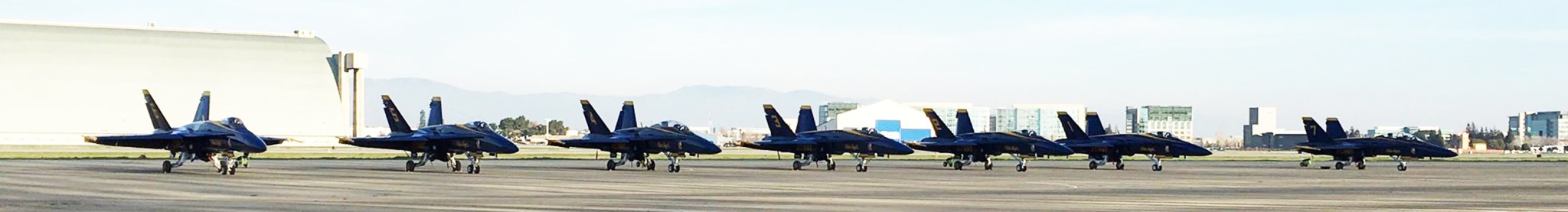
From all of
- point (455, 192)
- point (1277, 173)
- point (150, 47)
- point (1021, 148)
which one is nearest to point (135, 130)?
point (150, 47)

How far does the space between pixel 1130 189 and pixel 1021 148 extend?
26.4 metres

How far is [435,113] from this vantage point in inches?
2202

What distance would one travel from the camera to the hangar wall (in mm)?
150000

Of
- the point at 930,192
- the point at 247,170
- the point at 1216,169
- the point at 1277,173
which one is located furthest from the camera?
the point at 1216,169

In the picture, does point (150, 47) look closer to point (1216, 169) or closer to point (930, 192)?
point (1216, 169)

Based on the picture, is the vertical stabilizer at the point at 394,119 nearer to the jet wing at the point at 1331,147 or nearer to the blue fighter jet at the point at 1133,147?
the blue fighter jet at the point at 1133,147

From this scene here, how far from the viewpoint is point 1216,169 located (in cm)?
5991

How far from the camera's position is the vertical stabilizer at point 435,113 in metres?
55.6

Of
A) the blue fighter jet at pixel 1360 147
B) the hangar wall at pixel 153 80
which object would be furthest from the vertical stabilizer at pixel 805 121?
the hangar wall at pixel 153 80

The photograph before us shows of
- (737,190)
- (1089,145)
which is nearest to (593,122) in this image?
(1089,145)

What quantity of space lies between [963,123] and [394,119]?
839 inches

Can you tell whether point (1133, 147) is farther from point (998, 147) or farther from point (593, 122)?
point (593, 122)

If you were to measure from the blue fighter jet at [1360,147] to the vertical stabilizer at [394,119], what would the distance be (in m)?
32.5

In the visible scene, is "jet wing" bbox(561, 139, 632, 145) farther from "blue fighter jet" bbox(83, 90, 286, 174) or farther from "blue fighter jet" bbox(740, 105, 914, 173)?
"blue fighter jet" bbox(83, 90, 286, 174)
